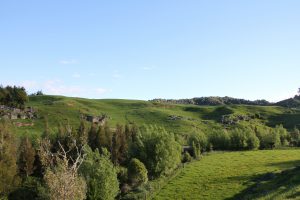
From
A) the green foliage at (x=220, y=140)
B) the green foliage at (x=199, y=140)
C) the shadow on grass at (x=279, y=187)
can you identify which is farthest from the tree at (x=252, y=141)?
the shadow on grass at (x=279, y=187)

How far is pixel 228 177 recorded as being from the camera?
2995 inches

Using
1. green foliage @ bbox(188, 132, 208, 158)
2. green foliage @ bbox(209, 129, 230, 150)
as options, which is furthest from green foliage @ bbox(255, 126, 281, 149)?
green foliage @ bbox(188, 132, 208, 158)

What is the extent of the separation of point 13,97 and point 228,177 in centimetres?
12062

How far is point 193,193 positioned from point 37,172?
Answer: 45168 mm

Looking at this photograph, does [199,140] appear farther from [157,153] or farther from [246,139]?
[157,153]

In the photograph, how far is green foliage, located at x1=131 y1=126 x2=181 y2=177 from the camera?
84562 millimetres

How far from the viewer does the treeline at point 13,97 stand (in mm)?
163500

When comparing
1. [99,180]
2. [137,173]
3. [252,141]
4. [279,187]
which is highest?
[279,187]

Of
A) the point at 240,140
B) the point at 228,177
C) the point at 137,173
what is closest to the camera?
the point at 137,173

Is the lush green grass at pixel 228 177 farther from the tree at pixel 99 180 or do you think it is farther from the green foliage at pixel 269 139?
the green foliage at pixel 269 139

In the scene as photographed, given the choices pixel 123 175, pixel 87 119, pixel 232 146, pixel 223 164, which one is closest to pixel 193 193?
pixel 123 175

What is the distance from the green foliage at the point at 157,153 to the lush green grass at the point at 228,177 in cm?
408

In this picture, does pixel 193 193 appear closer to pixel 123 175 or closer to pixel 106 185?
pixel 106 185

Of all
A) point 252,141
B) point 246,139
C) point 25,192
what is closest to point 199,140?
point 246,139
